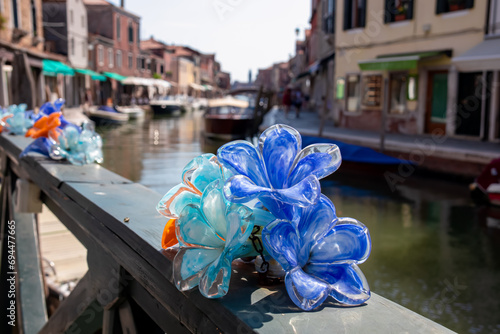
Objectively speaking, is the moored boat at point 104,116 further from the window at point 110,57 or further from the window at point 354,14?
the window at point 110,57

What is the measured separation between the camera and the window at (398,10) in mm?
12852

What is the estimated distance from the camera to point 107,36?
34312mm

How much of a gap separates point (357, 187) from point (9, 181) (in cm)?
708

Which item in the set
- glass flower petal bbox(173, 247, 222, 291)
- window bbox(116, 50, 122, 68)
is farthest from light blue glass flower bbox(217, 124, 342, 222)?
window bbox(116, 50, 122, 68)

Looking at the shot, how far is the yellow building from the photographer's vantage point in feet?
37.3

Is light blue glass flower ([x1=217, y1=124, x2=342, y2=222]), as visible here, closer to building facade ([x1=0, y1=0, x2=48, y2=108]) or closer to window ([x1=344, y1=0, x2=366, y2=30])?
building facade ([x1=0, y1=0, x2=48, y2=108])

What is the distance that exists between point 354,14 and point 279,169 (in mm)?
15150

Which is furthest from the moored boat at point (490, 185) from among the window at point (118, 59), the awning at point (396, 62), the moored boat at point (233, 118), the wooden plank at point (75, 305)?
the window at point (118, 59)

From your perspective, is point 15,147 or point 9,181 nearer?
point 15,147

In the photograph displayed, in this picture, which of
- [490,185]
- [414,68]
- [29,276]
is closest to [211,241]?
[29,276]

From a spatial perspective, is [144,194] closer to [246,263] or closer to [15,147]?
[246,263]

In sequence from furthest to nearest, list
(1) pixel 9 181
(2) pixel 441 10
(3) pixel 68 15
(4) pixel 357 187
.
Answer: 1. (3) pixel 68 15
2. (2) pixel 441 10
3. (4) pixel 357 187
4. (1) pixel 9 181

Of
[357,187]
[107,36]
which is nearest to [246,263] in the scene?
[357,187]

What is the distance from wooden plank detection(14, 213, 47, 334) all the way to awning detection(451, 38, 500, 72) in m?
9.60
